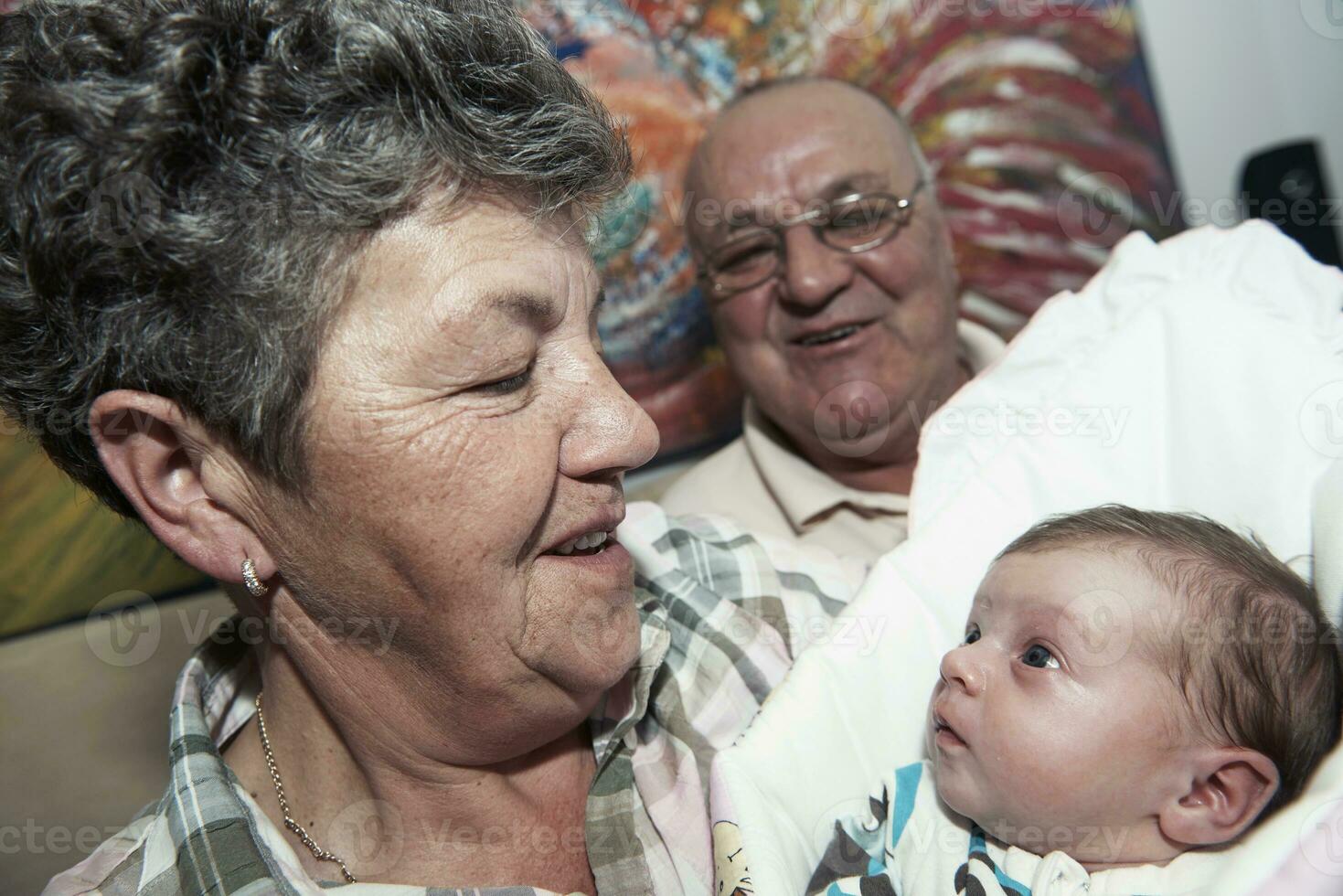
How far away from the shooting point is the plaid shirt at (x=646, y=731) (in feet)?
3.42

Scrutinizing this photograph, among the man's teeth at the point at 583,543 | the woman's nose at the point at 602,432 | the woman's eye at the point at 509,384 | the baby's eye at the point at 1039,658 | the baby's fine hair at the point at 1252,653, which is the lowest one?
the baby's eye at the point at 1039,658

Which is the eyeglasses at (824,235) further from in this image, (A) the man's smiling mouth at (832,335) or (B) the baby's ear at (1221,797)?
(B) the baby's ear at (1221,797)

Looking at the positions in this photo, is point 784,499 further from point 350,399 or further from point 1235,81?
point 1235,81

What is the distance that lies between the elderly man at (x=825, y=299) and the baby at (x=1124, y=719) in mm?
915

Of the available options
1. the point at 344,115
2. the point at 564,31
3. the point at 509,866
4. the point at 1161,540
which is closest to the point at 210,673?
the point at 509,866

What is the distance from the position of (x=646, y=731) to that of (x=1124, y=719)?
61 cm

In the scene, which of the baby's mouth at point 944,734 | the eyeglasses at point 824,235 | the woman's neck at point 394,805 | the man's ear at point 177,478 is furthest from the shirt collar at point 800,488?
the man's ear at point 177,478

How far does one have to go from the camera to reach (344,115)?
94 cm

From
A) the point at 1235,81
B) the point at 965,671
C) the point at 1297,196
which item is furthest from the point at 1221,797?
the point at 1235,81

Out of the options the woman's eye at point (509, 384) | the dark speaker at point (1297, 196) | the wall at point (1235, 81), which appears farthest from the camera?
the wall at point (1235, 81)

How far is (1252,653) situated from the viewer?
1.04 meters

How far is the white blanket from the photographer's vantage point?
Result: 3.90ft

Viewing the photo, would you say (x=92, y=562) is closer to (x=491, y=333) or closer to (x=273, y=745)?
(x=273, y=745)

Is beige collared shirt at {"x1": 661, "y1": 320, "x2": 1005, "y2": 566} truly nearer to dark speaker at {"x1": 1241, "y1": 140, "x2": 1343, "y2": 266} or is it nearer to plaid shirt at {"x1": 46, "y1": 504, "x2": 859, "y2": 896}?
plaid shirt at {"x1": 46, "y1": 504, "x2": 859, "y2": 896}
